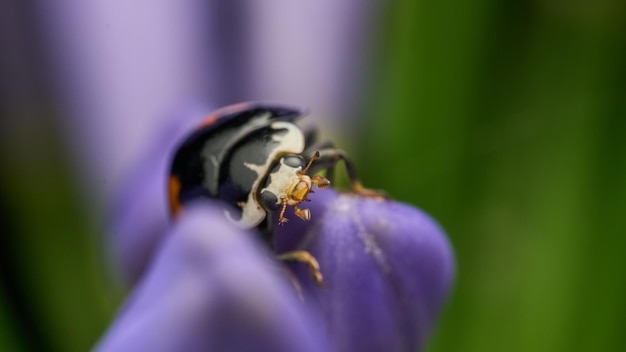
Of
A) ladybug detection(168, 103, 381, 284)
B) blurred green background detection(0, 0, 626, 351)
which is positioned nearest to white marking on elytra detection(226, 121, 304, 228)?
ladybug detection(168, 103, 381, 284)

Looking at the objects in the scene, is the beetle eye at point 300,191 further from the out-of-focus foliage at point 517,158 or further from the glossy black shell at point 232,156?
the out-of-focus foliage at point 517,158

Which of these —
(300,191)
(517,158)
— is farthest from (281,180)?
(517,158)

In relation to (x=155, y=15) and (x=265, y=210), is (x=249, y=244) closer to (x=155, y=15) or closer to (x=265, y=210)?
(x=265, y=210)

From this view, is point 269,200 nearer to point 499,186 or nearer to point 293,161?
point 293,161

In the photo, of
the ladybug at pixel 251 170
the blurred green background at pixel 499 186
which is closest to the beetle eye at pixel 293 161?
the ladybug at pixel 251 170

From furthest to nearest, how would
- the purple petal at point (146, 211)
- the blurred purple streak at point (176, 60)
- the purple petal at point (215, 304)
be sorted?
the blurred purple streak at point (176, 60)
the purple petal at point (146, 211)
the purple petal at point (215, 304)

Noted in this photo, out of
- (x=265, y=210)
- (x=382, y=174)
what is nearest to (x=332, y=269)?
(x=265, y=210)

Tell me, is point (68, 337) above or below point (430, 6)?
below
